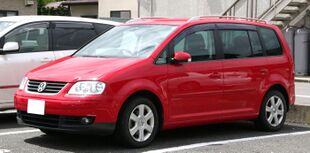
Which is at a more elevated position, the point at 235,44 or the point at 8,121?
the point at 235,44

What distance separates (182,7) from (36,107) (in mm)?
21475

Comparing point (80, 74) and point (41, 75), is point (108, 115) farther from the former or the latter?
point (41, 75)

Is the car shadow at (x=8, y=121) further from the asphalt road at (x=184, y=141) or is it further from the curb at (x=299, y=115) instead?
the curb at (x=299, y=115)

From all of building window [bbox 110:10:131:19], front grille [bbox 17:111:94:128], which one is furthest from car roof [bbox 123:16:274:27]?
building window [bbox 110:10:131:19]

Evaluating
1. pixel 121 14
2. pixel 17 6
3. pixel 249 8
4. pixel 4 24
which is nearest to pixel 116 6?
pixel 121 14

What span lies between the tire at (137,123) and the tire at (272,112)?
2146 millimetres

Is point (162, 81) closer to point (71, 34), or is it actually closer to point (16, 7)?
point (71, 34)

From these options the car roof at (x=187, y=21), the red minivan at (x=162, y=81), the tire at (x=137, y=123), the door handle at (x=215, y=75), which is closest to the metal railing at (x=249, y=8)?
the red minivan at (x=162, y=81)

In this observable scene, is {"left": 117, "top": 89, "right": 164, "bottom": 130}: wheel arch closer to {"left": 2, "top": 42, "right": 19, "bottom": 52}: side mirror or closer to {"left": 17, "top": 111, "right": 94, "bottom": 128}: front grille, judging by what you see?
{"left": 17, "top": 111, "right": 94, "bottom": 128}: front grille

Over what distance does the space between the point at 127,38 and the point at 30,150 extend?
198cm

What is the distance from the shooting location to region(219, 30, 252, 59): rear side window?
323 inches

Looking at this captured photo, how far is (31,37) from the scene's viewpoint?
925 centimetres

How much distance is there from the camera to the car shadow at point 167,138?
7137 mm

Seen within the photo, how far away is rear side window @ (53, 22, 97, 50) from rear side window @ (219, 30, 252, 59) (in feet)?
9.10
